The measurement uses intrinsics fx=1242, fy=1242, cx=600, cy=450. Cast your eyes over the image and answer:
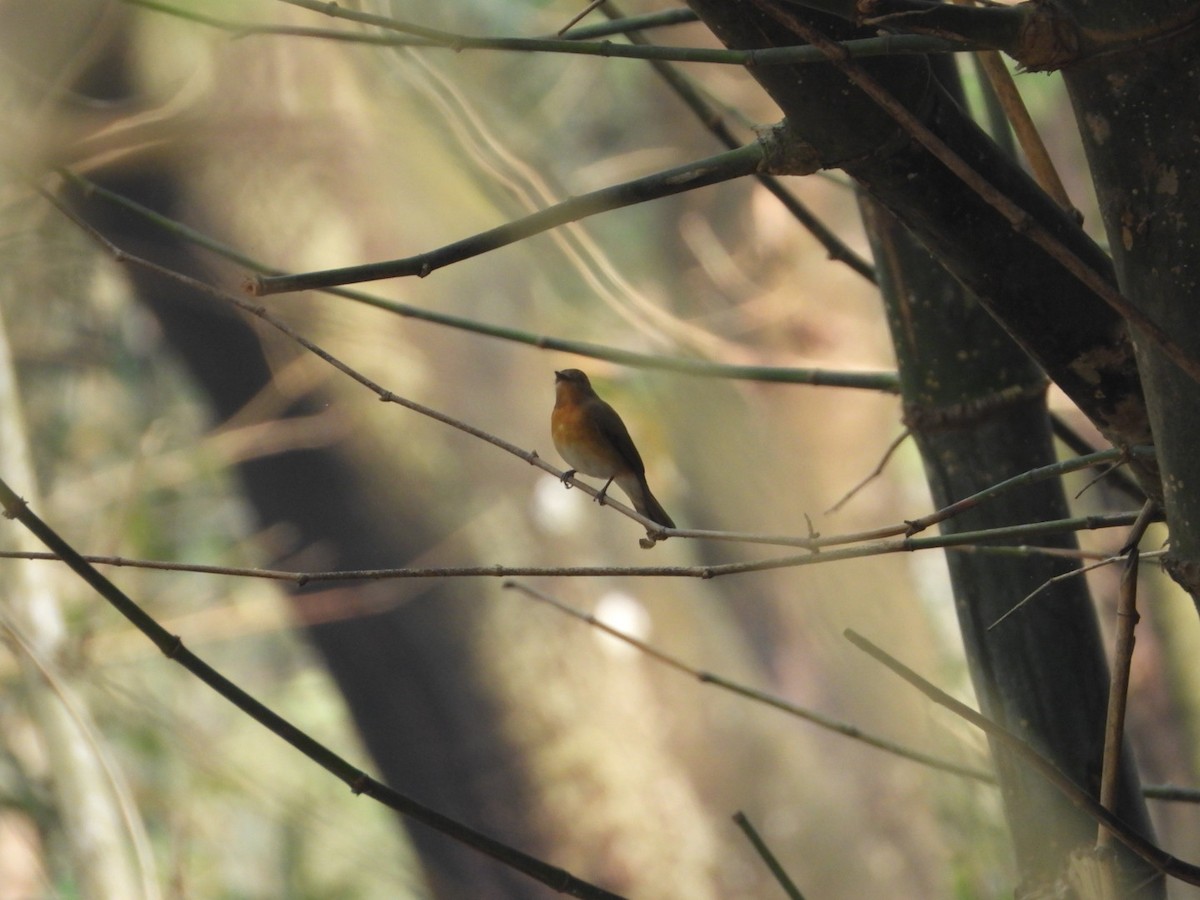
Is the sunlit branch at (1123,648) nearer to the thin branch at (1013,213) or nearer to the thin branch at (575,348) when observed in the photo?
the thin branch at (1013,213)

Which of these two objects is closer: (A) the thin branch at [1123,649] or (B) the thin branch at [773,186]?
(A) the thin branch at [1123,649]

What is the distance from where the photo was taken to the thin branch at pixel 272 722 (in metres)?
0.95

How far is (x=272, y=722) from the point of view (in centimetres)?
100

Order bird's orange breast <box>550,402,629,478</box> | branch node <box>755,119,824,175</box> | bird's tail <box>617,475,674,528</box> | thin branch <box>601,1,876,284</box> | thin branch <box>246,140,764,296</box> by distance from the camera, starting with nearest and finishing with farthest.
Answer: thin branch <box>246,140,764,296</box> → branch node <box>755,119,824,175</box> → thin branch <box>601,1,876,284</box> → bird's tail <box>617,475,674,528</box> → bird's orange breast <box>550,402,629,478</box>

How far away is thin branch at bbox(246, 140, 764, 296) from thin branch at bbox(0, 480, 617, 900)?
0.95ft

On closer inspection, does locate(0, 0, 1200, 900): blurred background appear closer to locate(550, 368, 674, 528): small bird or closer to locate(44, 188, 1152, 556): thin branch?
locate(550, 368, 674, 528): small bird

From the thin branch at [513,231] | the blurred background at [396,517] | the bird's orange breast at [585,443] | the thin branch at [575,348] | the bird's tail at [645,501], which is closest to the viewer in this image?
the thin branch at [513,231]

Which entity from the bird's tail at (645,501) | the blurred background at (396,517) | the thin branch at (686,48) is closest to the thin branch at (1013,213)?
the thin branch at (686,48)

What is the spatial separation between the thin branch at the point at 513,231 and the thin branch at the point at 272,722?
0.95 ft

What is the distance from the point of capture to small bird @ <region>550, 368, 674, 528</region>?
2.78m

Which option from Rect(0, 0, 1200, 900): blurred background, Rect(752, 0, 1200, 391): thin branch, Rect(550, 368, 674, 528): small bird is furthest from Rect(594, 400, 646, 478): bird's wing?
Rect(752, 0, 1200, 391): thin branch

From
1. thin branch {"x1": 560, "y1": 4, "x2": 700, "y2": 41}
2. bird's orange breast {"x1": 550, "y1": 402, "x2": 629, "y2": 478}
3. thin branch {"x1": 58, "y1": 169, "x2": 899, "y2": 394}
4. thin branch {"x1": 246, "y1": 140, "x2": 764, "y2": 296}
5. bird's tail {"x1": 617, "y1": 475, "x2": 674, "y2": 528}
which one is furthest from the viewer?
bird's orange breast {"x1": 550, "y1": 402, "x2": 629, "y2": 478}

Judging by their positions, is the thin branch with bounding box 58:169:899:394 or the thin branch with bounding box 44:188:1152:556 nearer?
the thin branch with bounding box 44:188:1152:556

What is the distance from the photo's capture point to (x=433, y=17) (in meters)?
4.30
